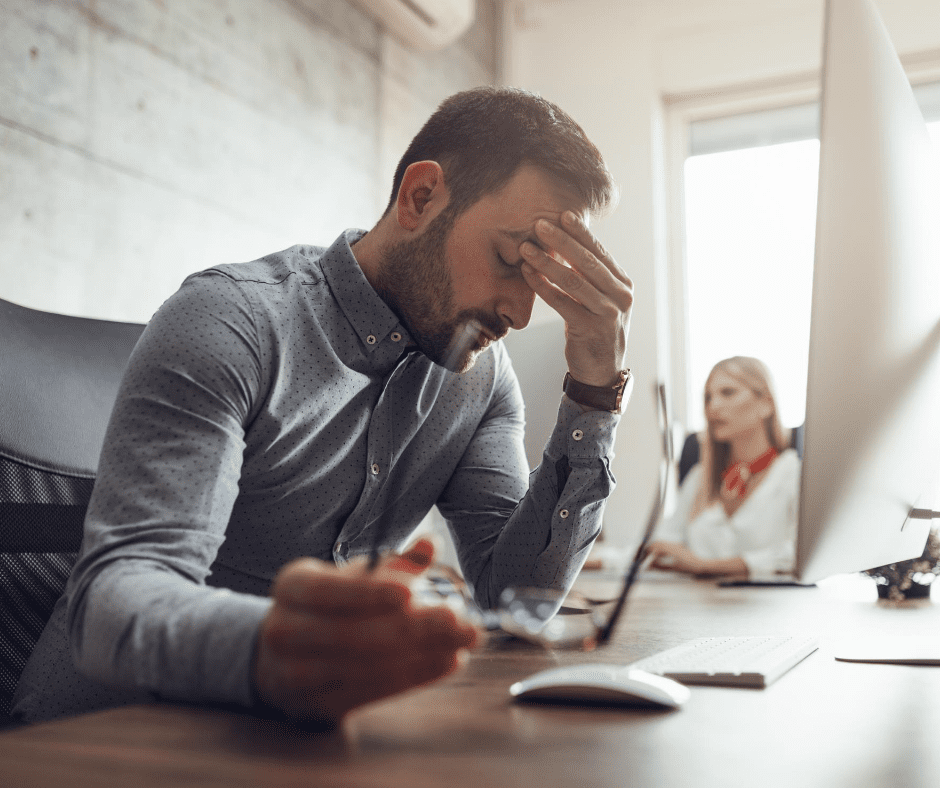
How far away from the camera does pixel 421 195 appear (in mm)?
1155

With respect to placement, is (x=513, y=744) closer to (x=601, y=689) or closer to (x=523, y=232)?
(x=601, y=689)

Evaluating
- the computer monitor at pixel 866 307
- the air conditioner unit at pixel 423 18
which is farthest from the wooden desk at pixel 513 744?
the air conditioner unit at pixel 423 18

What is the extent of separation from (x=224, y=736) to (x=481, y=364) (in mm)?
875

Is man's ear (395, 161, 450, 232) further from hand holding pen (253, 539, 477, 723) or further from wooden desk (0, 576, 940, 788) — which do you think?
hand holding pen (253, 539, 477, 723)

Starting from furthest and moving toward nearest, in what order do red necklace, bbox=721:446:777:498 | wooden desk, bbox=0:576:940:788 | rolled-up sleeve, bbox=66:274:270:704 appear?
red necklace, bbox=721:446:777:498 → rolled-up sleeve, bbox=66:274:270:704 → wooden desk, bbox=0:576:940:788

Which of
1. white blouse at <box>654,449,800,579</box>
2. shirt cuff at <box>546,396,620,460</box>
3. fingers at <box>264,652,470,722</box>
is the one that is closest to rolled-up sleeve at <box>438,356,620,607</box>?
shirt cuff at <box>546,396,620,460</box>

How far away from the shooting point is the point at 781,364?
3.99 m

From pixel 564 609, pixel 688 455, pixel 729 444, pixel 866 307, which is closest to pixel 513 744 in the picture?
pixel 564 609

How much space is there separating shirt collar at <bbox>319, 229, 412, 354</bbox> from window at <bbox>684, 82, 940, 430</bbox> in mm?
3146

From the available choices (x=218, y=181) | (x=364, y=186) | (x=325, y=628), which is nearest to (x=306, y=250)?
(x=325, y=628)

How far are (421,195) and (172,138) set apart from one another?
1500 millimetres

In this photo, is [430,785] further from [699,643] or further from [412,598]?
[699,643]

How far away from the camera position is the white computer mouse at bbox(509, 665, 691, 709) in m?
0.58

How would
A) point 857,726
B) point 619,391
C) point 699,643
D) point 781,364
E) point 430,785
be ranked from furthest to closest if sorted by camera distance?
point 781,364 → point 619,391 → point 699,643 → point 857,726 → point 430,785
